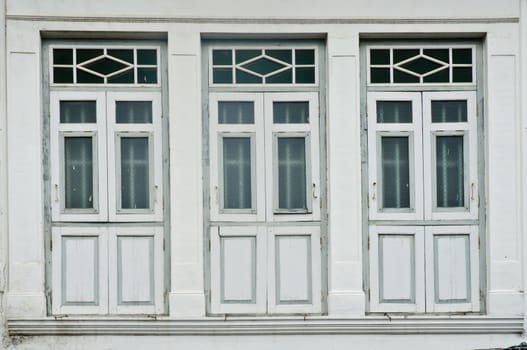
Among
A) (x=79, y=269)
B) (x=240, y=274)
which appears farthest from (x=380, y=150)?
(x=79, y=269)

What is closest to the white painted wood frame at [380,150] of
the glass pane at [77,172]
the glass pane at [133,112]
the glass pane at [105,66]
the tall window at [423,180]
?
the tall window at [423,180]

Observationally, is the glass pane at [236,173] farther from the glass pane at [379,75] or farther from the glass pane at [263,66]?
the glass pane at [379,75]

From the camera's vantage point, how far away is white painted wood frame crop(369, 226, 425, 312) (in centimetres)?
623

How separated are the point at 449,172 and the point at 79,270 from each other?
344cm

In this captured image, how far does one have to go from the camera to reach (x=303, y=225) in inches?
246

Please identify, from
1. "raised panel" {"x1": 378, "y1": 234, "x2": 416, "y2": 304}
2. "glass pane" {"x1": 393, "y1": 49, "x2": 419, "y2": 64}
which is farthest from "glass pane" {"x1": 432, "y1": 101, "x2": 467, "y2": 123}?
"raised panel" {"x1": 378, "y1": 234, "x2": 416, "y2": 304}

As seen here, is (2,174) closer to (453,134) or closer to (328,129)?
(328,129)

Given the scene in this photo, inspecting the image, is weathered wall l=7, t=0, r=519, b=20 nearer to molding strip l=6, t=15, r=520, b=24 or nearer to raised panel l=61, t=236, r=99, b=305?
molding strip l=6, t=15, r=520, b=24

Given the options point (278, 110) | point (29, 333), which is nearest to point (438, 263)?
point (278, 110)

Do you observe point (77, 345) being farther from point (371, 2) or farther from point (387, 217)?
point (371, 2)

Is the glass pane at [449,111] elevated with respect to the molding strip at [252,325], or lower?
elevated

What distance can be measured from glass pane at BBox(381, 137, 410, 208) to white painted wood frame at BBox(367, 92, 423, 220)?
5 centimetres

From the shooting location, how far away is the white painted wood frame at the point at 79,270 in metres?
6.19

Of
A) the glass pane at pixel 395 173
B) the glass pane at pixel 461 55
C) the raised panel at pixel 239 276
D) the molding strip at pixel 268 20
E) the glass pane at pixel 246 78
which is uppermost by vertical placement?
the molding strip at pixel 268 20
